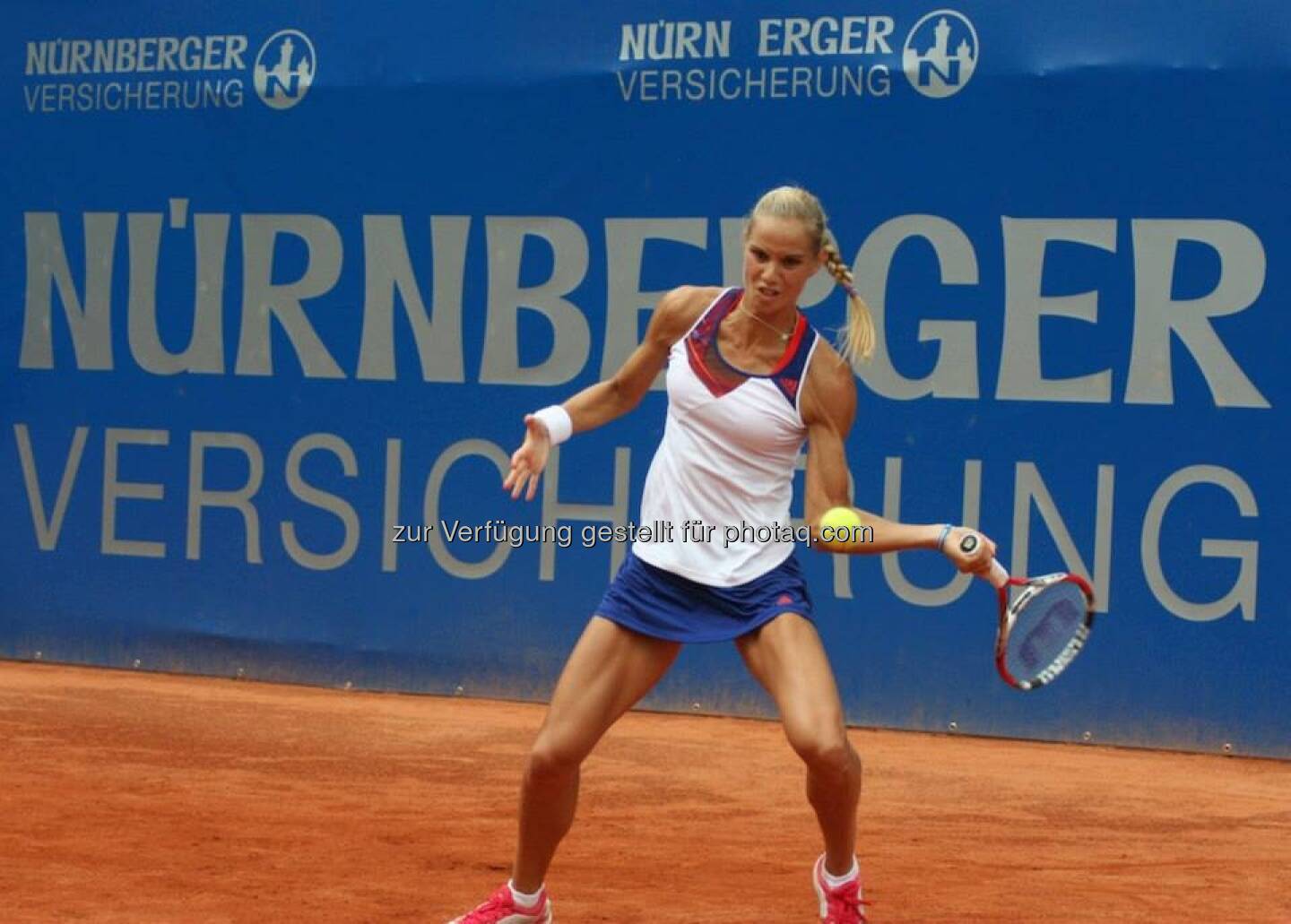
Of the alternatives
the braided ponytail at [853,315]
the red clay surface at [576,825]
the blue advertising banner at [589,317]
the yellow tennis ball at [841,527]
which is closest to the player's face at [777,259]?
the braided ponytail at [853,315]

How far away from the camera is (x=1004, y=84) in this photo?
7.53m

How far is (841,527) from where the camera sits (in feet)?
14.3

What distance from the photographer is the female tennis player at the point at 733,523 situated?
432 cm

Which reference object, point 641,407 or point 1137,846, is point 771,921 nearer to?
point 1137,846

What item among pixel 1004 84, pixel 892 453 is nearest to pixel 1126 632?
pixel 892 453

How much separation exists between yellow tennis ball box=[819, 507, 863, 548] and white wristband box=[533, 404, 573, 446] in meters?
0.59

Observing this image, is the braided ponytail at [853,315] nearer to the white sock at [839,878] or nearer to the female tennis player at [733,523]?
the female tennis player at [733,523]

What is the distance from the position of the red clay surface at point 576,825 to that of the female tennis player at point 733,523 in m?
0.58

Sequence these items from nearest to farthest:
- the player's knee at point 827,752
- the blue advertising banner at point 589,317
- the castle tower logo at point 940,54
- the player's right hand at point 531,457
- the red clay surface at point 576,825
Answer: the player's knee at point 827,752 < the player's right hand at point 531,457 < the red clay surface at point 576,825 < the blue advertising banner at point 589,317 < the castle tower logo at point 940,54

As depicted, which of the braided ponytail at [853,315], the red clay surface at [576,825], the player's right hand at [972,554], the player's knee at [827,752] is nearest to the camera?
the player's right hand at [972,554]

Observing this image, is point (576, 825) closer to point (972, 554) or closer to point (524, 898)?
point (524, 898)

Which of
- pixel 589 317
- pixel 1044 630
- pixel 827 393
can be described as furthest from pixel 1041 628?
pixel 589 317

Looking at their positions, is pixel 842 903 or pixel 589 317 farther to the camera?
pixel 589 317

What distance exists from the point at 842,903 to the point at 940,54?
403 centimetres
